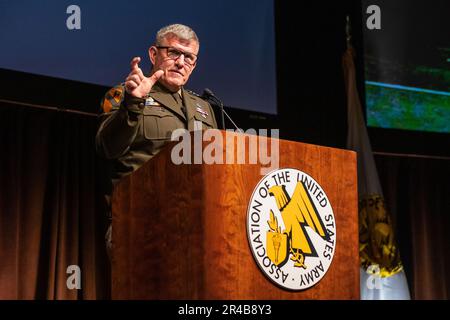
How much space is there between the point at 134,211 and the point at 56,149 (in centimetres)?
163

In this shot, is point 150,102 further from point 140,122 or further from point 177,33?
point 177,33

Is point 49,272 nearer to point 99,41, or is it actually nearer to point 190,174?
point 99,41

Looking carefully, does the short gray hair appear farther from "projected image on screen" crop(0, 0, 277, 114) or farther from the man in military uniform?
"projected image on screen" crop(0, 0, 277, 114)

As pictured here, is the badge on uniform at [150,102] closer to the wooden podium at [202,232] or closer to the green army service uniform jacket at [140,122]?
the green army service uniform jacket at [140,122]

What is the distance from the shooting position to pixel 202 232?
180 centimetres

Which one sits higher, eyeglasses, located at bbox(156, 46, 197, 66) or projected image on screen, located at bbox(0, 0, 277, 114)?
projected image on screen, located at bbox(0, 0, 277, 114)

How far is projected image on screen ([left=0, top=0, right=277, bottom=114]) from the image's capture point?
3.18 metres

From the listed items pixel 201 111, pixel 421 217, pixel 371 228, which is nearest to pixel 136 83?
pixel 201 111

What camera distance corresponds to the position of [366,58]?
4.72m

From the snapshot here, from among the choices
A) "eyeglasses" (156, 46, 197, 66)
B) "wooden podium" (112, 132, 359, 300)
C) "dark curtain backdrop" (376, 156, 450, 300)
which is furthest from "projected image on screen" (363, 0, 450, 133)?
"wooden podium" (112, 132, 359, 300)

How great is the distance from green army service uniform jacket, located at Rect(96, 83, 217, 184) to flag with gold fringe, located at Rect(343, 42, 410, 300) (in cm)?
189

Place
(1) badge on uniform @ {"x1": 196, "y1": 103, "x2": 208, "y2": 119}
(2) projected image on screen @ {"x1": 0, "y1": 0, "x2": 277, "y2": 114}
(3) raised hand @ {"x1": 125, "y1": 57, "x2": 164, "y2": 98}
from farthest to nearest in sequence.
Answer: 1. (2) projected image on screen @ {"x1": 0, "y1": 0, "x2": 277, "y2": 114}
2. (1) badge on uniform @ {"x1": 196, "y1": 103, "x2": 208, "y2": 119}
3. (3) raised hand @ {"x1": 125, "y1": 57, "x2": 164, "y2": 98}

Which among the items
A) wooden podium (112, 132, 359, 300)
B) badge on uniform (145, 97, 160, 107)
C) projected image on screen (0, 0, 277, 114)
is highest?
projected image on screen (0, 0, 277, 114)

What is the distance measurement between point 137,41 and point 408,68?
6.96 feet
